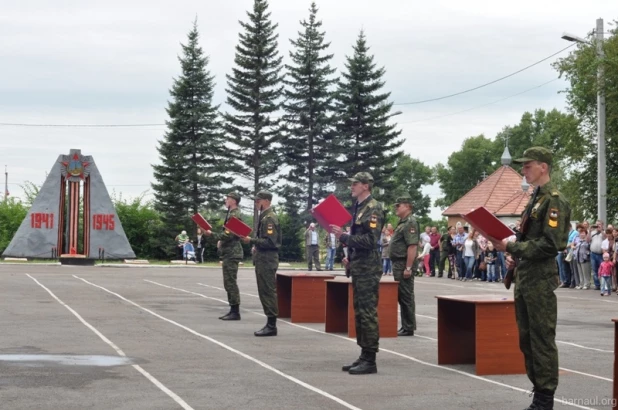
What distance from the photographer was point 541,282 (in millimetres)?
8461

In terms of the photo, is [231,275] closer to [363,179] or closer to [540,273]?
[363,179]

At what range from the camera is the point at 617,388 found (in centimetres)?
765

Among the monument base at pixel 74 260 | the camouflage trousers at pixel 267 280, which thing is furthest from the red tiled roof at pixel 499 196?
the camouflage trousers at pixel 267 280

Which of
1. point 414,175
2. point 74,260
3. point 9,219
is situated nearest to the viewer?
point 74,260

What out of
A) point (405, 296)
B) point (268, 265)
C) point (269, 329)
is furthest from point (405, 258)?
point (269, 329)

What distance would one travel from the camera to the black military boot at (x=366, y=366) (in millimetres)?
10750

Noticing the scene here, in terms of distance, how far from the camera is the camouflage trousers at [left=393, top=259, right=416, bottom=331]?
48.9 feet

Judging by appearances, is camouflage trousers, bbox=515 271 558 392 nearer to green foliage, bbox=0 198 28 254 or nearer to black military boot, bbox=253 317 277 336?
black military boot, bbox=253 317 277 336

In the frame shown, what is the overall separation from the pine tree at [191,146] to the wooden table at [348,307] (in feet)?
156

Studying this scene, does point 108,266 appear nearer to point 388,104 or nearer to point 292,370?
point 388,104

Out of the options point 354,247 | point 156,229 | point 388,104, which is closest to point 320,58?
point 388,104

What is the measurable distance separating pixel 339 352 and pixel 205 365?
7.26 ft

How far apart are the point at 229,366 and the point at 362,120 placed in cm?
5495

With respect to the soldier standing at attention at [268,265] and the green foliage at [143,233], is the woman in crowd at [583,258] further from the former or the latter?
Answer: the green foliage at [143,233]
